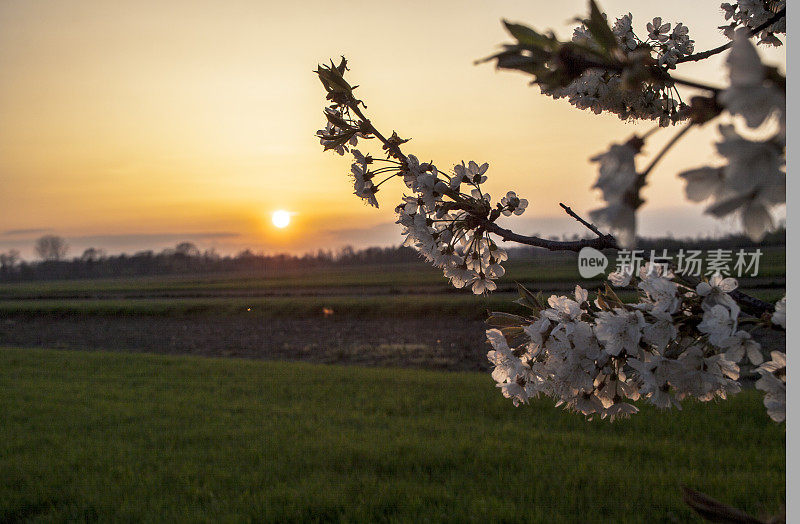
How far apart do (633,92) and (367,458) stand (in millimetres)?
3899

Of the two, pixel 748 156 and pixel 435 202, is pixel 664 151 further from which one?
pixel 435 202

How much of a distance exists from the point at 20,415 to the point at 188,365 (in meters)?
3.88

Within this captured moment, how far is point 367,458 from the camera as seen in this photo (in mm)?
4738

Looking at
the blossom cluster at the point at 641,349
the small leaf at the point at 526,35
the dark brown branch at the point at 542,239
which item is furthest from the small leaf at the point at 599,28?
the dark brown branch at the point at 542,239

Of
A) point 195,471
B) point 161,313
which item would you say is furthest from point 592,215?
point 161,313

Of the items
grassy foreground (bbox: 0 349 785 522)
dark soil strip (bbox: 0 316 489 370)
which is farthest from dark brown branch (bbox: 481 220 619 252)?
dark soil strip (bbox: 0 316 489 370)

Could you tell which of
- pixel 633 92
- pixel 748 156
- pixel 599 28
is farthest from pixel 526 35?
pixel 633 92

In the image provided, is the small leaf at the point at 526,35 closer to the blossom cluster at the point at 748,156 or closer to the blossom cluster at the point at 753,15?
the blossom cluster at the point at 748,156

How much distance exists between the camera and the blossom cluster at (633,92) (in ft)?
5.30

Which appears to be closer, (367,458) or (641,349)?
(641,349)

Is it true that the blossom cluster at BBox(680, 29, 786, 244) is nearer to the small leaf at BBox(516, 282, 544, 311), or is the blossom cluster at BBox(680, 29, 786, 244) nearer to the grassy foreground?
the small leaf at BBox(516, 282, 544, 311)

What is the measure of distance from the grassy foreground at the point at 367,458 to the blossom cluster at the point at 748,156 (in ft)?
10.6

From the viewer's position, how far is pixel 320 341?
49.8 ft

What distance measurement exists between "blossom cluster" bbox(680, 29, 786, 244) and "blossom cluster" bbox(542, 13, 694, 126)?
113 cm
